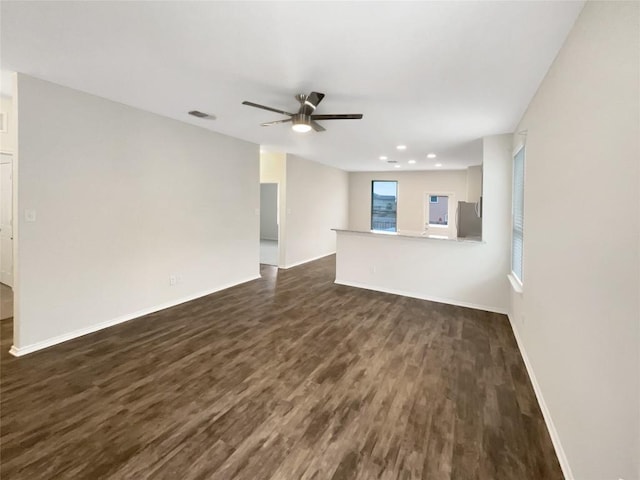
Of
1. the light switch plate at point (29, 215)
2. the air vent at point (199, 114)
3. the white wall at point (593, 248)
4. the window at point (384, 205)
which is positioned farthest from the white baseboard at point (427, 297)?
the window at point (384, 205)

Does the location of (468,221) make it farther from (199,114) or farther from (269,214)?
(269,214)

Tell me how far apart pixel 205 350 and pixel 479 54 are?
11.3 ft

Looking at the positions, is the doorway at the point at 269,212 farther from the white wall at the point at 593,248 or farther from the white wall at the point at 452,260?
the white wall at the point at 593,248

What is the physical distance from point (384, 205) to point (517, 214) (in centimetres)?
641

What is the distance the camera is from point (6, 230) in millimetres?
4539

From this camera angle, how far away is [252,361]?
114 inches

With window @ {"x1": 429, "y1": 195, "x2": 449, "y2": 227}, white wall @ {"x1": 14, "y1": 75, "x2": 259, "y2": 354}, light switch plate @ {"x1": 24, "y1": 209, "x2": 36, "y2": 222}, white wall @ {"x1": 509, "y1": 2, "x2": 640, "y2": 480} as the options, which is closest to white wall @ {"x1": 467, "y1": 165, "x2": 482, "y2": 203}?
window @ {"x1": 429, "y1": 195, "x2": 449, "y2": 227}

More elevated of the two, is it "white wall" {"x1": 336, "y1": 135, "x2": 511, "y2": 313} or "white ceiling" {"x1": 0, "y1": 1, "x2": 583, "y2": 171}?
"white ceiling" {"x1": 0, "y1": 1, "x2": 583, "y2": 171}

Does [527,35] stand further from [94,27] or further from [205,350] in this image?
[205,350]

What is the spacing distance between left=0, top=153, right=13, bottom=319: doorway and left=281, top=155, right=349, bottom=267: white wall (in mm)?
4406

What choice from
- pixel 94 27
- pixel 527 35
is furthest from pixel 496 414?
pixel 94 27

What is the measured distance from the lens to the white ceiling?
5.89ft

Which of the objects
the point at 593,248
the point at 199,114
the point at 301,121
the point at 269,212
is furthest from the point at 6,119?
the point at 269,212

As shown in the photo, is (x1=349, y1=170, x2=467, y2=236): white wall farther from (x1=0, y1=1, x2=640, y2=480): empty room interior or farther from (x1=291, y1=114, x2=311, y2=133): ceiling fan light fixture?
(x1=291, y1=114, x2=311, y2=133): ceiling fan light fixture
